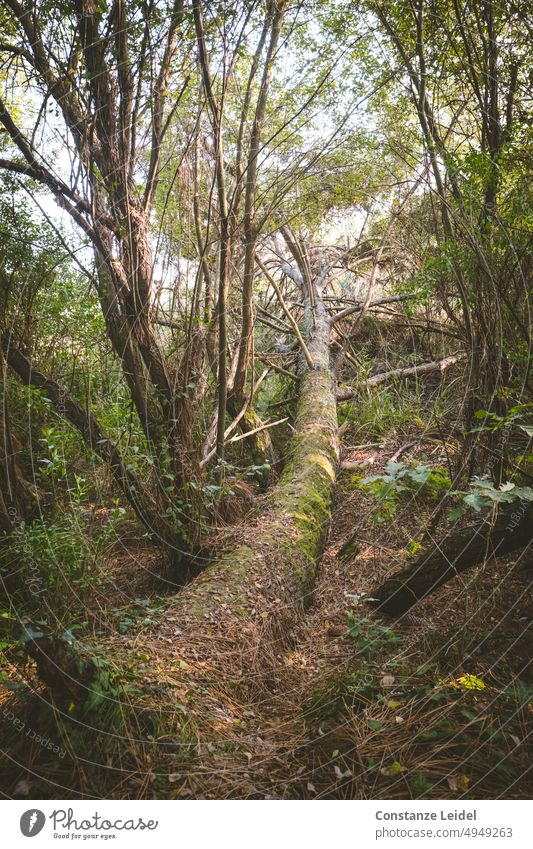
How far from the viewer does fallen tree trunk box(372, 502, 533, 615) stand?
6.75 ft

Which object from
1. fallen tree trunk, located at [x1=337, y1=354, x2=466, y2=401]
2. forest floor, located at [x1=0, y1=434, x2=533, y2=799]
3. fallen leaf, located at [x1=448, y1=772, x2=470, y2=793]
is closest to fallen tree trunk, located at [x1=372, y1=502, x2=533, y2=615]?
forest floor, located at [x1=0, y1=434, x2=533, y2=799]

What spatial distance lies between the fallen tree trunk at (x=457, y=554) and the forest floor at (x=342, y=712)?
0.29ft

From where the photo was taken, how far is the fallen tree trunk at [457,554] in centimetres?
206

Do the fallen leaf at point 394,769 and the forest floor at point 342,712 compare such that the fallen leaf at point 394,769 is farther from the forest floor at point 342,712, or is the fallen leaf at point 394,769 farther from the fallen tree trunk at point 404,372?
the fallen tree trunk at point 404,372

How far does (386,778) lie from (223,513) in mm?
2048

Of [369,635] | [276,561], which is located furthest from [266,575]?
[369,635]

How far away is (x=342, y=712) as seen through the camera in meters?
1.88

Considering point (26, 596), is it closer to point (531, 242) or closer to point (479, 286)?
point (479, 286)

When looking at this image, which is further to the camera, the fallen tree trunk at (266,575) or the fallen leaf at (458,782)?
the fallen tree trunk at (266,575)

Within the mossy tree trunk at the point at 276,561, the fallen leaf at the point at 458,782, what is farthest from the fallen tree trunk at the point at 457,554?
the fallen leaf at the point at 458,782

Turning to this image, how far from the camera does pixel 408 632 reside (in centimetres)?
242

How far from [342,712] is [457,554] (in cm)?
80

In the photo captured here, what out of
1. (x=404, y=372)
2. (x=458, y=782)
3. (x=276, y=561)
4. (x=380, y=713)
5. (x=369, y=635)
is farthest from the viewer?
(x=404, y=372)

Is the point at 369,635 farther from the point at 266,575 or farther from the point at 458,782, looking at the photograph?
the point at 458,782
